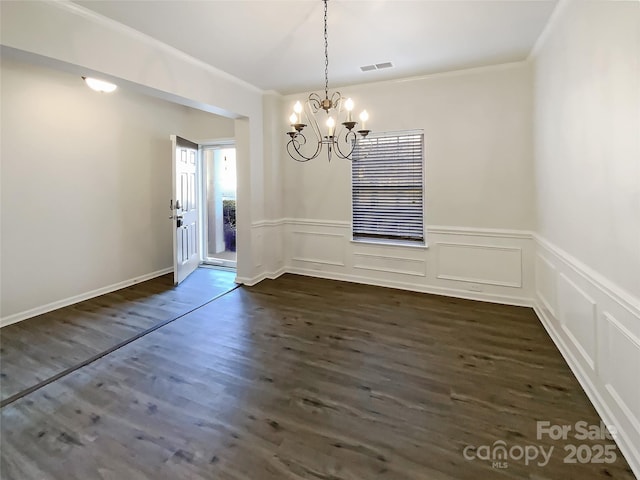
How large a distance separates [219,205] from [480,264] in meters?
4.82

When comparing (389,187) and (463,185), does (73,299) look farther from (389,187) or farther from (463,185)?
(463,185)

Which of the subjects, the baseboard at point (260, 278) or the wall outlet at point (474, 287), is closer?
the wall outlet at point (474, 287)

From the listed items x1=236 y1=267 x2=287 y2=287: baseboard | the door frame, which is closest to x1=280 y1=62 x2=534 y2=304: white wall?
x1=236 y1=267 x2=287 y2=287: baseboard

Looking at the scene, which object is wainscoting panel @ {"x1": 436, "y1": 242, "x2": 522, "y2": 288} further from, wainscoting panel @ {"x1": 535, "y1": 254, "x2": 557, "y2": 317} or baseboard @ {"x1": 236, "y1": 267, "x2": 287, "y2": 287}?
baseboard @ {"x1": 236, "y1": 267, "x2": 287, "y2": 287}

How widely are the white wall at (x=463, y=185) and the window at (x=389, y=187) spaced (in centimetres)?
14

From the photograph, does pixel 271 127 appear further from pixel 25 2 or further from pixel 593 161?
pixel 593 161

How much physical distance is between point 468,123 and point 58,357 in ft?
16.2

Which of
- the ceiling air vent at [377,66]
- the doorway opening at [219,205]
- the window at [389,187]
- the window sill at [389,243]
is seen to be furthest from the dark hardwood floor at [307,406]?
the doorway opening at [219,205]

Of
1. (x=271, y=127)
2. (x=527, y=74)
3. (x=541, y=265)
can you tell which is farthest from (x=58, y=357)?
(x=527, y=74)

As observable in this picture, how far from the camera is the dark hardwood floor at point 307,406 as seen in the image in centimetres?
171

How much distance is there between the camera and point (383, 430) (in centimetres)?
196

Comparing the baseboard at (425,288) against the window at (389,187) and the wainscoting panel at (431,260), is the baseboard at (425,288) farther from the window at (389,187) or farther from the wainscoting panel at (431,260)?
the window at (389,187)

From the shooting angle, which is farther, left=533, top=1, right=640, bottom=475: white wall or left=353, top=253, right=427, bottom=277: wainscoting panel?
left=353, top=253, right=427, bottom=277: wainscoting panel

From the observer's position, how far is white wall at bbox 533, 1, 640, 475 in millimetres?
1653
